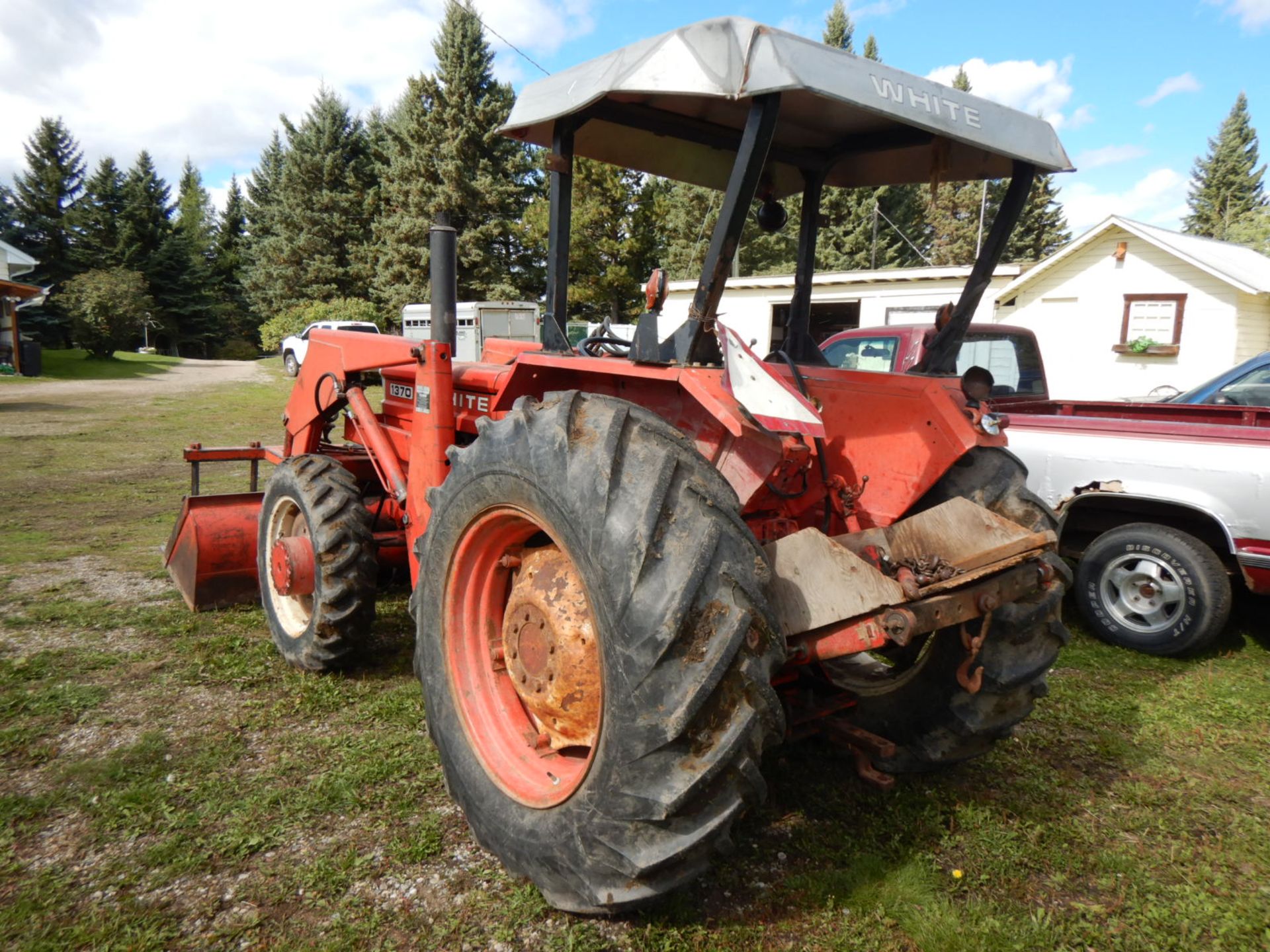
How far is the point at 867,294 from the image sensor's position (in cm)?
1930

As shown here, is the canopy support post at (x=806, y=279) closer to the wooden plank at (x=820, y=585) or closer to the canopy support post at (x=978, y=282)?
the canopy support post at (x=978, y=282)

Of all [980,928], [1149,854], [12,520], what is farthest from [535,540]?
[12,520]

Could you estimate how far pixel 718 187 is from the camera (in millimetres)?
3676

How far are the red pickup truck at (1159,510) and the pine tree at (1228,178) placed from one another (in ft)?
198

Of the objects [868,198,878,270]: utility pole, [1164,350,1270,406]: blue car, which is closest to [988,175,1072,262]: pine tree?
[868,198,878,270]: utility pole

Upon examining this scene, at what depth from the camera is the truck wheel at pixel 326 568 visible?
389cm

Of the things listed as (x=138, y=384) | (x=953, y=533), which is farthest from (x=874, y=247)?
(x=953, y=533)

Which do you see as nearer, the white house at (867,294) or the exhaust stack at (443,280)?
the exhaust stack at (443,280)

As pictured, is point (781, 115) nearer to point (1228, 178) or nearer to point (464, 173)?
point (464, 173)

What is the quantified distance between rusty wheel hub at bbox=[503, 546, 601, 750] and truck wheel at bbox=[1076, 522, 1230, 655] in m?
4.11

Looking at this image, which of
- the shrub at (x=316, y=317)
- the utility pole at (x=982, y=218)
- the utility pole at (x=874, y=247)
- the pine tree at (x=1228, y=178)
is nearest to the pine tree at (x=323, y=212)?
the shrub at (x=316, y=317)

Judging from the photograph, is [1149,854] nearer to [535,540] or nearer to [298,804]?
[535,540]

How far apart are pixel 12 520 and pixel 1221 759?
367 inches

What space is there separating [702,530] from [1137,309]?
1891 centimetres
